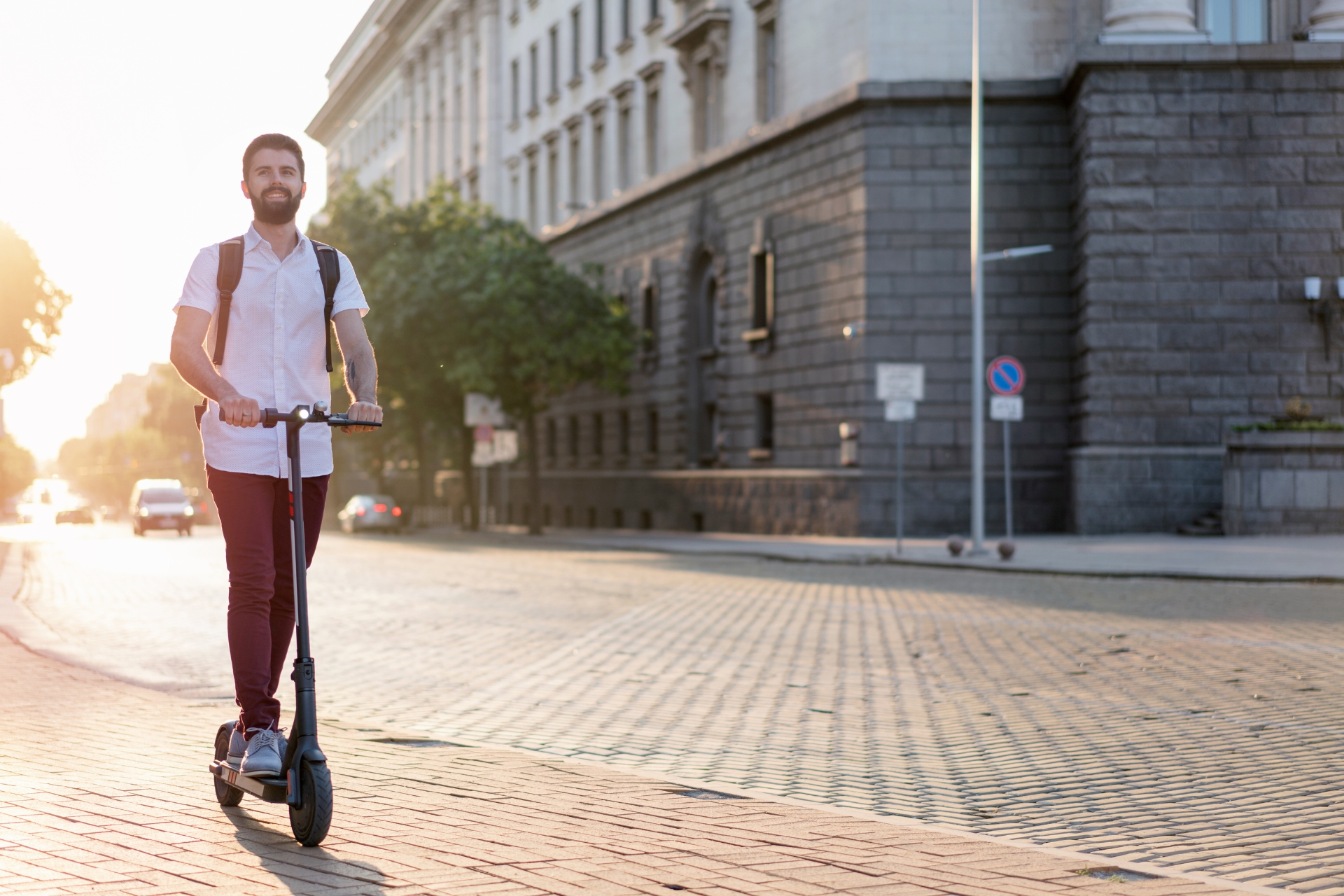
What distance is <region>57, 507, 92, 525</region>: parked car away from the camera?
103 m

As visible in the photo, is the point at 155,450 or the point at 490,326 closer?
the point at 490,326

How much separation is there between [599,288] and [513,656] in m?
30.4

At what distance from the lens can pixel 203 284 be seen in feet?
16.0

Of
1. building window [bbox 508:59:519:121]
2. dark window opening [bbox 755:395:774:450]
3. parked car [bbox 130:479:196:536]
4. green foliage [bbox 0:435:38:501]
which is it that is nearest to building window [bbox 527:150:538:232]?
building window [bbox 508:59:519:121]

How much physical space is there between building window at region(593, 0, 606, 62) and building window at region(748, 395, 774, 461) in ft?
50.0

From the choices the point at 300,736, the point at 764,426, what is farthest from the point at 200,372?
the point at 764,426

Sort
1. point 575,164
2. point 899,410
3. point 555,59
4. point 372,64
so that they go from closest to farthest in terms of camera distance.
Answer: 1. point 899,410
2. point 575,164
3. point 555,59
4. point 372,64

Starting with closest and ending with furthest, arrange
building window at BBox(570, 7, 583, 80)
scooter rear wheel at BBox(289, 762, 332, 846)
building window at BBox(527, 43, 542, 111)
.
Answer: scooter rear wheel at BBox(289, 762, 332, 846) → building window at BBox(570, 7, 583, 80) → building window at BBox(527, 43, 542, 111)

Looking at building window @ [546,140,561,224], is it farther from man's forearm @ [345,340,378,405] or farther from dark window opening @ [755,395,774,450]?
man's forearm @ [345,340,378,405]

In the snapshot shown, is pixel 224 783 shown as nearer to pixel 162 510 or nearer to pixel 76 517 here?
pixel 162 510

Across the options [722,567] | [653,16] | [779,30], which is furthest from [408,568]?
[653,16]

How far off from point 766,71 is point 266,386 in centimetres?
3129

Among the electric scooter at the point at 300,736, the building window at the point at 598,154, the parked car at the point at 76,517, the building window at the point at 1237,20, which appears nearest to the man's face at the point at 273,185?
the electric scooter at the point at 300,736

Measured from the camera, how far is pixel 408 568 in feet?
74.2
